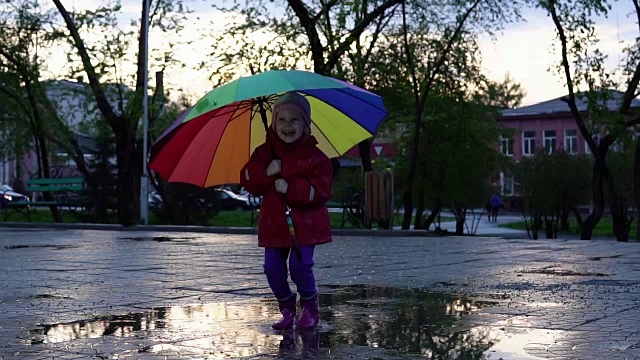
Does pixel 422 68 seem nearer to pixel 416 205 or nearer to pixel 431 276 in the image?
pixel 416 205

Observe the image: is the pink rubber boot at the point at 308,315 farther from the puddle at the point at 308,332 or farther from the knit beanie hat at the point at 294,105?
the knit beanie hat at the point at 294,105

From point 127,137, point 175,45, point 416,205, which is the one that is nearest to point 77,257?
point 127,137

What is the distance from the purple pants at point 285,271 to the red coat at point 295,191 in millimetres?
123

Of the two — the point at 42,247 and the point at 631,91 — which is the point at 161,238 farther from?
the point at 631,91

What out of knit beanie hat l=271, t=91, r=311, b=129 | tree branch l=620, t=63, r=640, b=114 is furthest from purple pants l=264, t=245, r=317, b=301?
tree branch l=620, t=63, r=640, b=114

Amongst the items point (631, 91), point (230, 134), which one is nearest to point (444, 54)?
point (631, 91)

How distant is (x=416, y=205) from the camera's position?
3716 centimetres

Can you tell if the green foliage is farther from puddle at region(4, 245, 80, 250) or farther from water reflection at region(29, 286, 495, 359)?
water reflection at region(29, 286, 495, 359)

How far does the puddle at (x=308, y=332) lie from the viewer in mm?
5418

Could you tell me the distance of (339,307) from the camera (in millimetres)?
7410

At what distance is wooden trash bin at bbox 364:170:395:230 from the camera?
20438 millimetres

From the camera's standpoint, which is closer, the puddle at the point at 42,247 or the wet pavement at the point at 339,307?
the wet pavement at the point at 339,307

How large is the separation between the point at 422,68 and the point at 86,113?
981cm

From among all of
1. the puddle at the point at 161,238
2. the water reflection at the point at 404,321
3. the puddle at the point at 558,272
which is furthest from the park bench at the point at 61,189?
the water reflection at the point at 404,321
